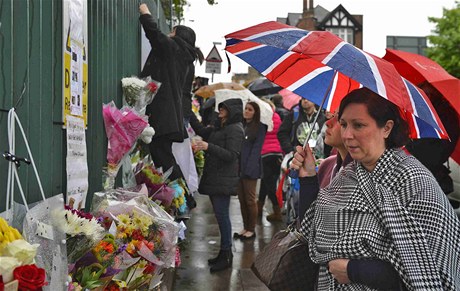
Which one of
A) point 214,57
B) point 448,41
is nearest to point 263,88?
point 214,57

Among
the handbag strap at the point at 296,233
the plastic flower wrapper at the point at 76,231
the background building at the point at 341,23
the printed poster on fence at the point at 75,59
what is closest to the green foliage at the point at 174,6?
the printed poster on fence at the point at 75,59

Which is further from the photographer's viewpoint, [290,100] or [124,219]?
[290,100]

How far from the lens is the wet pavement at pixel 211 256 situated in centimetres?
686

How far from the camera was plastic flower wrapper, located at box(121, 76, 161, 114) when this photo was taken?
208 inches

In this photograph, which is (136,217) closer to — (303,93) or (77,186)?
(77,186)

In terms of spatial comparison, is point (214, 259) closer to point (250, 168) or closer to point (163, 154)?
point (250, 168)

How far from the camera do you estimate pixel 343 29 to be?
50625 mm

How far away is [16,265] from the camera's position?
183 cm

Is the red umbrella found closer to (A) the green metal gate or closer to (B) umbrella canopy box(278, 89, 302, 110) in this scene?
(A) the green metal gate

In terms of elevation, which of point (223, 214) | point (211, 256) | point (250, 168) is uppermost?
point (250, 168)

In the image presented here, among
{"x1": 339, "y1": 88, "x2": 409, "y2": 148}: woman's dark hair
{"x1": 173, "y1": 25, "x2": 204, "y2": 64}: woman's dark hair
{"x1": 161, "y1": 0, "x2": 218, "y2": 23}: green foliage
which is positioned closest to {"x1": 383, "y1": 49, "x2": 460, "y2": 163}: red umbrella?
{"x1": 339, "y1": 88, "x2": 409, "y2": 148}: woman's dark hair

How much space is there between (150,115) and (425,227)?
3.60 meters

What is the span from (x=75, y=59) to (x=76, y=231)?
1402 millimetres

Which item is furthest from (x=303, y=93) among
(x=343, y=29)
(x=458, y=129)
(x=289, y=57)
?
(x=343, y=29)
